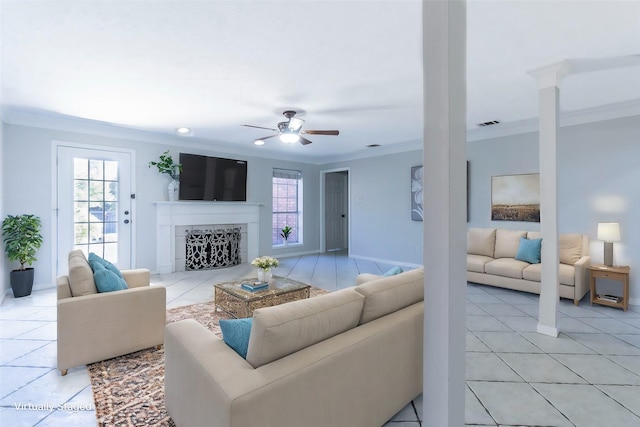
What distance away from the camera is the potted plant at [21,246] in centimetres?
407

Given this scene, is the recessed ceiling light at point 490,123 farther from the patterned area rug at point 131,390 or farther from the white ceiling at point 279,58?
the patterned area rug at point 131,390

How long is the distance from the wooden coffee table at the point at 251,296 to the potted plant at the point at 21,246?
278cm

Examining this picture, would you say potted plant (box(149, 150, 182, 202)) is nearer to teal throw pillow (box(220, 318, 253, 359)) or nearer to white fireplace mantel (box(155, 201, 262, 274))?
white fireplace mantel (box(155, 201, 262, 274))

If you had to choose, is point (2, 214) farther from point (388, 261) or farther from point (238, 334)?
point (388, 261)

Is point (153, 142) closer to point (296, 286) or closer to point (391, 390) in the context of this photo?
point (296, 286)

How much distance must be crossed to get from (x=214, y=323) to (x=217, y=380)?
7.29ft

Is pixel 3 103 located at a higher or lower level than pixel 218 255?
higher

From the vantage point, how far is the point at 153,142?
5.51 m

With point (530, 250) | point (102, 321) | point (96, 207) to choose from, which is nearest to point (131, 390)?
point (102, 321)

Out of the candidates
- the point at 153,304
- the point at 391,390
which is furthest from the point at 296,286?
the point at 391,390

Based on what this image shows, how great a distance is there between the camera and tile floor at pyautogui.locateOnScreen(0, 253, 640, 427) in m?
1.84

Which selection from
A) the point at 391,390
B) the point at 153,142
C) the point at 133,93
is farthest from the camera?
the point at 153,142

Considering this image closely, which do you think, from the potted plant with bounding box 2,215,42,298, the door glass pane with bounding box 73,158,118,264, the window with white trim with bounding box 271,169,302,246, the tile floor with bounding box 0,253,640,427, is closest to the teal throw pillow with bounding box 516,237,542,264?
the tile floor with bounding box 0,253,640,427

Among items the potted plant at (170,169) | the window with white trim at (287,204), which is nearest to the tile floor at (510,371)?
the potted plant at (170,169)
